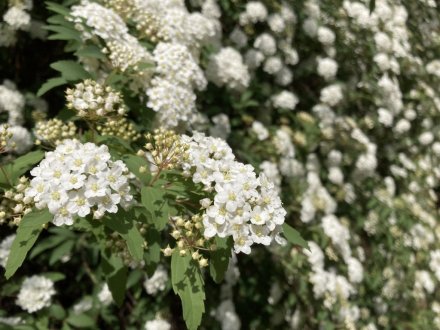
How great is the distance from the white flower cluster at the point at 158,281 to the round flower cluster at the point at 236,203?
1628 millimetres

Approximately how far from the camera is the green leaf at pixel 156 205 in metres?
1.60

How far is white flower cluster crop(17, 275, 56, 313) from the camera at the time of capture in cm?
283

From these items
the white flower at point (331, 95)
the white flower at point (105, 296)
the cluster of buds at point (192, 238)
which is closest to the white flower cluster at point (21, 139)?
the white flower at point (105, 296)

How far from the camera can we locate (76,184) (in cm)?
143

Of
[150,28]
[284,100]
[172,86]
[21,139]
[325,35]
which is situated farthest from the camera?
[325,35]

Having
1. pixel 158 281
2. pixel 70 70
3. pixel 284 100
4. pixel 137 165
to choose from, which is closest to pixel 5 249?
pixel 158 281

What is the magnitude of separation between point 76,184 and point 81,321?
1882mm

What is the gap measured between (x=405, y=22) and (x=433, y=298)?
373 centimetres

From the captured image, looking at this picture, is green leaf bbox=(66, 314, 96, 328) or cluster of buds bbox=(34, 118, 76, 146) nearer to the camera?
cluster of buds bbox=(34, 118, 76, 146)

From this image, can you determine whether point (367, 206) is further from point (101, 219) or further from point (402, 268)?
point (101, 219)

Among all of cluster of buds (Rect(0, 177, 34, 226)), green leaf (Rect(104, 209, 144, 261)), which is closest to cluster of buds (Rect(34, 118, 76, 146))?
cluster of buds (Rect(0, 177, 34, 226))

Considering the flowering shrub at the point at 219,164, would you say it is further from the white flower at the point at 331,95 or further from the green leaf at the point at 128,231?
the white flower at the point at 331,95

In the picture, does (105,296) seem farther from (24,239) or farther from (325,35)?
(325,35)

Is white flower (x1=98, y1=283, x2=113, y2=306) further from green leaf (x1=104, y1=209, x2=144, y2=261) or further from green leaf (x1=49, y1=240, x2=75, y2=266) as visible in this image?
green leaf (x1=104, y1=209, x2=144, y2=261)
